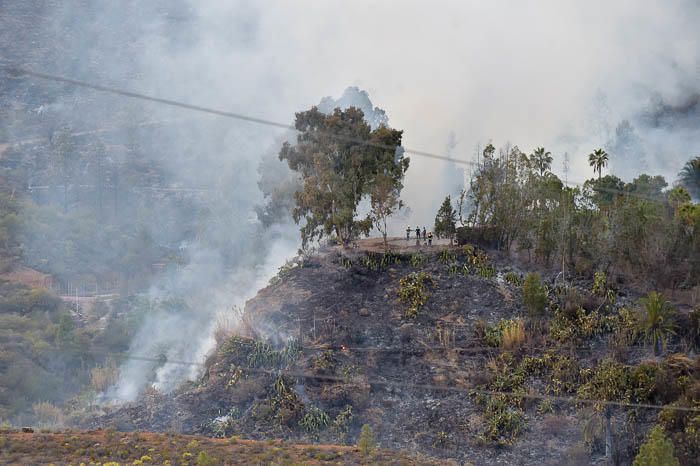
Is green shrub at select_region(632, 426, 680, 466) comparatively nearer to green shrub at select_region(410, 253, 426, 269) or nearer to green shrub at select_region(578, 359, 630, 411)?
green shrub at select_region(578, 359, 630, 411)

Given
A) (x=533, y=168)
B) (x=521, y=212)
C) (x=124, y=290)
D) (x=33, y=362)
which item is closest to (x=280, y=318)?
(x=521, y=212)

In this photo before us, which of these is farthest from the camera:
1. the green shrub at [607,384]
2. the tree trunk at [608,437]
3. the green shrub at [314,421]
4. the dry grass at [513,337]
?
the dry grass at [513,337]

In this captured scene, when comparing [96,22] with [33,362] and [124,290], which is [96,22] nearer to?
→ [124,290]

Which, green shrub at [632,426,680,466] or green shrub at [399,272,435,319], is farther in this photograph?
green shrub at [399,272,435,319]

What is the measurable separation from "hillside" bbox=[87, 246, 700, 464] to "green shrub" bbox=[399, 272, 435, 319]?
0.07m

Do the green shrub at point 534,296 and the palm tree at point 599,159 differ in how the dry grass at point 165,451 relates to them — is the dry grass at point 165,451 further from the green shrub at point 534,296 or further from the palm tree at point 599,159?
the palm tree at point 599,159

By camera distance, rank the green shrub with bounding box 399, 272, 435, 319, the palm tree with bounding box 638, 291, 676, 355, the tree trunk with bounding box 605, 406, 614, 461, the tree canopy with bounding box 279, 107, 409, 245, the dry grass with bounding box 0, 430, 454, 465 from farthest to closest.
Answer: the tree canopy with bounding box 279, 107, 409, 245, the green shrub with bounding box 399, 272, 435, 319, the palm tree with bounding box 638, 291, 676, 355, the tree trunk with bounding box 605, 406, 614, 461, the dry grass with bounding box 0, 430, 454, 465

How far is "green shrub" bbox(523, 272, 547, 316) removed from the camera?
32500 mm

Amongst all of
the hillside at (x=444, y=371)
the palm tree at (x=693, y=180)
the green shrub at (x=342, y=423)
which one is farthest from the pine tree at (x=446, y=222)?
the palm tree at (x=693, y=180)

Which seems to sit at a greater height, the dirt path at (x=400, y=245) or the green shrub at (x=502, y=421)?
the dirt path at (x=400, y=245)

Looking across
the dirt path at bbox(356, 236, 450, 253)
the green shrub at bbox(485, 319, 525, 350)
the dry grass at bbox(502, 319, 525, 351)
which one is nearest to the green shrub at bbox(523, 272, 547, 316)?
the green shrub at bbox(485, 319, 525, 350)

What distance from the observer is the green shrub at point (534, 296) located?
107 feet

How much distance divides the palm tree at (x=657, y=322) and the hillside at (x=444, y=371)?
455mm

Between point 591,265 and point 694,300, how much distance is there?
4.44 m
